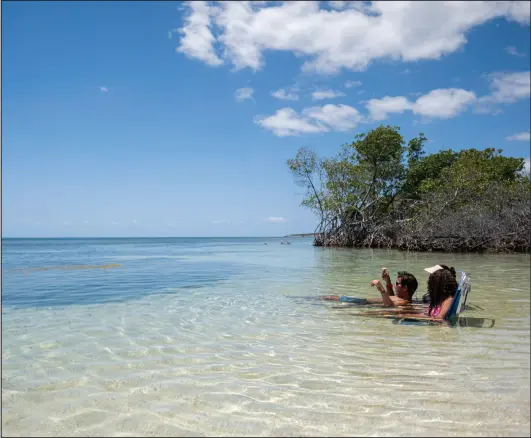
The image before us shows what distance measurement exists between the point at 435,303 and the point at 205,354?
3.43 meters

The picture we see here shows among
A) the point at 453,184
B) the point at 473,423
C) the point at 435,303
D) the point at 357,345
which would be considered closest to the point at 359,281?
the point at 435,303

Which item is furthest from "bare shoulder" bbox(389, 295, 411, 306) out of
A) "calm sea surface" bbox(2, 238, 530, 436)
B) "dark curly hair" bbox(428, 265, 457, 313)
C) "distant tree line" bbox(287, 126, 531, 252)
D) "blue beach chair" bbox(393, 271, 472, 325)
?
"distant tree line" bbox(287, 126, 531, 252)

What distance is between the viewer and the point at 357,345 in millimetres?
4922

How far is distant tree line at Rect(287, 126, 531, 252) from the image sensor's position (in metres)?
24.8

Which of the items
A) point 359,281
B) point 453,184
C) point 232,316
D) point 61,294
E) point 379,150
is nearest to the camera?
point 232,316

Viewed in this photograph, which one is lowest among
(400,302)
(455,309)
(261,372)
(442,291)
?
(261,372)

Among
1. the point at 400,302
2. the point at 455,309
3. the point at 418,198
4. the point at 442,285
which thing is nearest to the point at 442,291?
the point at 442,285

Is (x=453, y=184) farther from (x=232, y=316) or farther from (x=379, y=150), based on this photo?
(x=232, y=316)

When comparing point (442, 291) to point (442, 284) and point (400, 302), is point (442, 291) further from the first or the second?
point (400, 302)

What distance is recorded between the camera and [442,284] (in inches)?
228

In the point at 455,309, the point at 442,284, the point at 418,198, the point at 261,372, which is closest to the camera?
the point at 261,372

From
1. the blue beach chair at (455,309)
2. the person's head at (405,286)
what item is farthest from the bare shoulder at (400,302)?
the blue beach chair at (455,309)

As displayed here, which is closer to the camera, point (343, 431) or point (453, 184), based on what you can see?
point (343, 431)

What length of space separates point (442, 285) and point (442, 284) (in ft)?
0.05
